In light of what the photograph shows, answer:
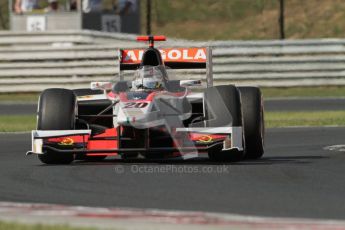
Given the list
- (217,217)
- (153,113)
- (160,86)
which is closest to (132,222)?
(217,217)

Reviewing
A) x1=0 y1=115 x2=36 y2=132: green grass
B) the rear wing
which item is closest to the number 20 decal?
the rear wing

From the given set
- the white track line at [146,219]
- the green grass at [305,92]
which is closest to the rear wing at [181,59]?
the white track line at [146,219]

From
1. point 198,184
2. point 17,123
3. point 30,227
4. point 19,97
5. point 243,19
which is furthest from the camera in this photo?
point 243,19

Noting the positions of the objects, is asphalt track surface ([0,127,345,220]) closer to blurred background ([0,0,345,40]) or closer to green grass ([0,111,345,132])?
green grass ([0,111,345,132])

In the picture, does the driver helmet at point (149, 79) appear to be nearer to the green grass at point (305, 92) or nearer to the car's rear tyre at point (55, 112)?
the car's rear tyre at point (55, 112)

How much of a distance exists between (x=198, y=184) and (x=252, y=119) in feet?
8.75

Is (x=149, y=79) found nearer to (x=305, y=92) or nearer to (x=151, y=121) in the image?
(x=151, y=121)

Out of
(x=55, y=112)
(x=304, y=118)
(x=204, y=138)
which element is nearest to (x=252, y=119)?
(x=204, y=138)

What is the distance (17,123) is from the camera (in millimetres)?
21250

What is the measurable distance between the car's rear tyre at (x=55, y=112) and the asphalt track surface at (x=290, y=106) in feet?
36.7

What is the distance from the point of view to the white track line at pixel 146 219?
7285mm

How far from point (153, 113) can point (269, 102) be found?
13.8 m

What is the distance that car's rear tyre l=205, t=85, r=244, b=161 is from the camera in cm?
1248

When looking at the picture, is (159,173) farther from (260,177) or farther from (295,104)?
(295,104)
